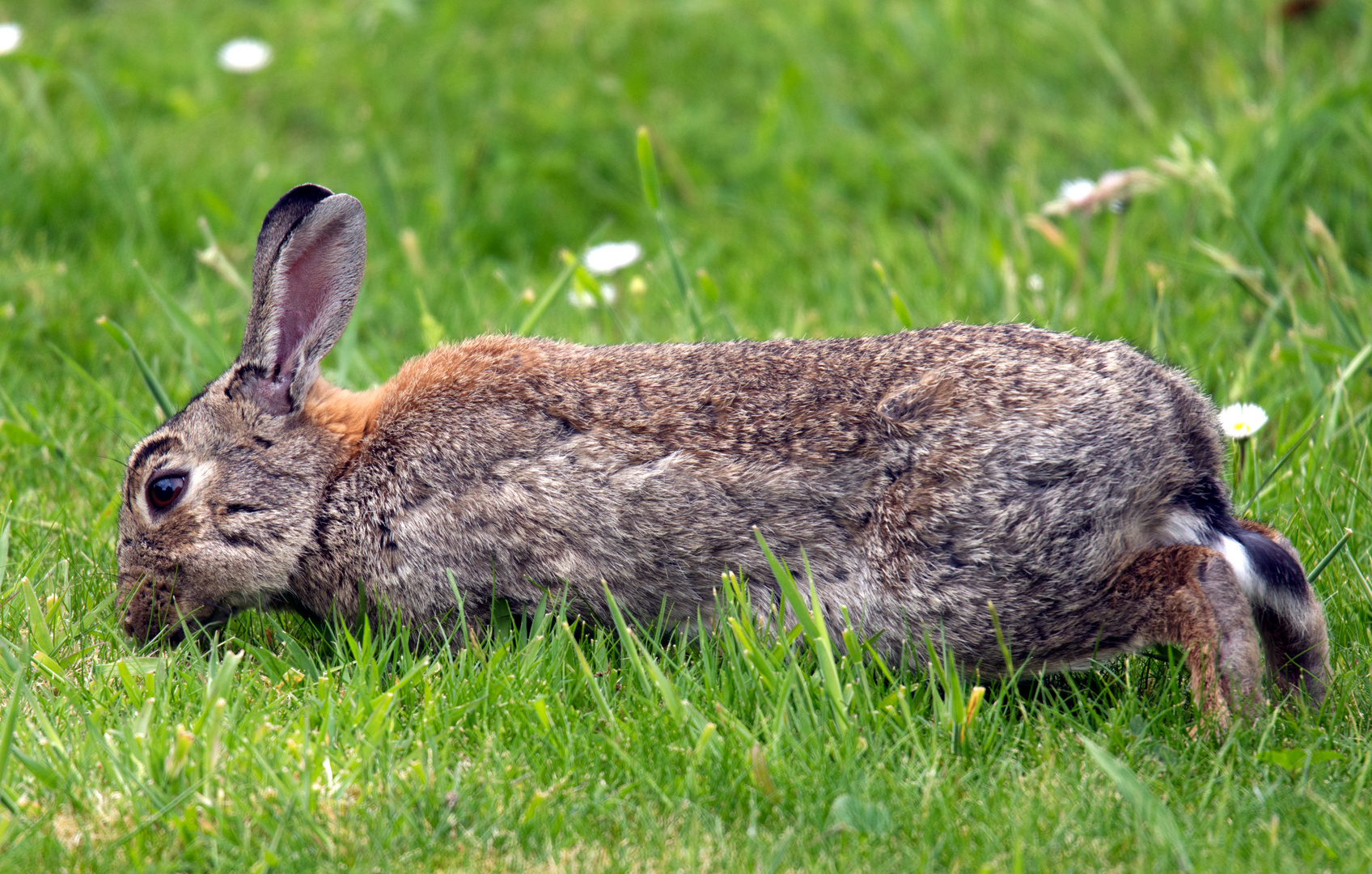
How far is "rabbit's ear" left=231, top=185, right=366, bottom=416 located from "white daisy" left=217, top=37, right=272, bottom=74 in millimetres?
4325

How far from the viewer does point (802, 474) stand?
4.16 m

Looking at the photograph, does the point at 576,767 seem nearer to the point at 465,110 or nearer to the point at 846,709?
the point at 846,709

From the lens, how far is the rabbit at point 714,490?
155 inches

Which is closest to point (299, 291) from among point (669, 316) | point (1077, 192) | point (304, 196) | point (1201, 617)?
point (304, 196)

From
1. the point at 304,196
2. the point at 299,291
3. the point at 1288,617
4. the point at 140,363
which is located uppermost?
the point at 304,196

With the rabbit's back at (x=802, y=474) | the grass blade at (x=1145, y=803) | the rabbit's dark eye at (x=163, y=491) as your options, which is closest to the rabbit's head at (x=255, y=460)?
the rabbit's dark eye at (x=163, y=491)

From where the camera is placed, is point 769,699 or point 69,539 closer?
point 769,699

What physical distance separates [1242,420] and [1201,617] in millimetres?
1534

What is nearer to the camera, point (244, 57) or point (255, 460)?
point (255, 460)

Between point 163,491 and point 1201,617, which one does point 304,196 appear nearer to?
point 163,491

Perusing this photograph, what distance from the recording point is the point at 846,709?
370 centimetres

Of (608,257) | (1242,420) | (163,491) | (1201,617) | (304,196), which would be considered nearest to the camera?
(1201,617)

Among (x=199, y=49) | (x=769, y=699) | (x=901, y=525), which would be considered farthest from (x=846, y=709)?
(x=199, y=49)

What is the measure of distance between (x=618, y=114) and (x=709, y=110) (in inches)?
22.3
